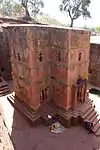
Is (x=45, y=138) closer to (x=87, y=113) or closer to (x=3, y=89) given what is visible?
(x=87, y=113)

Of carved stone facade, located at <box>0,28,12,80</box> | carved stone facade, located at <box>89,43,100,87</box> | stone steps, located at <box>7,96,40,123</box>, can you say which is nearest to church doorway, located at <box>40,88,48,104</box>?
stone steps, located at <box>7,96,40,123</box>

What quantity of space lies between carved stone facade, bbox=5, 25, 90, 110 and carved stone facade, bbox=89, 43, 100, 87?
682 cm

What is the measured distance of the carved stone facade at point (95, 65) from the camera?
60.3 ft

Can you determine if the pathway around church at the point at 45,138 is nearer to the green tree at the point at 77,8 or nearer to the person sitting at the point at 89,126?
the person sitting at the point at 89,126

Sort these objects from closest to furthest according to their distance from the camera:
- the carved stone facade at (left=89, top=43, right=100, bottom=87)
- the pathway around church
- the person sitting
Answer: the pathway around church, the person sitting, the carved stone facade at (left=89, top=43, right=100, bottom=87)

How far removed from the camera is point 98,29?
54.2 meters

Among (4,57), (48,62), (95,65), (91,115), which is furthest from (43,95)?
(4,57)

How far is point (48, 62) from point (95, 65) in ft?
30.7

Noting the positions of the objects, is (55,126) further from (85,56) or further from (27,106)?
(85,56)

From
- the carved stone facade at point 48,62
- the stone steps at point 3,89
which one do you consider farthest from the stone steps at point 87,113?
the stone steps at point 3,89

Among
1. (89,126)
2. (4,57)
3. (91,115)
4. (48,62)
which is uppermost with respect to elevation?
(48,62)

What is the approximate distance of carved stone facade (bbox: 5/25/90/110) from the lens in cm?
1033

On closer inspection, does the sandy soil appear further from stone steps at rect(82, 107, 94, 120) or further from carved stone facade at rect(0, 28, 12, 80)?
carved stone facade at rect(0, 28, 12, 80)

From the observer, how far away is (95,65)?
61.7ft
